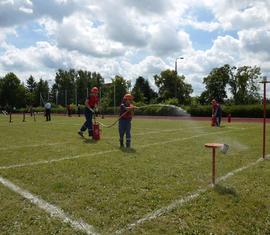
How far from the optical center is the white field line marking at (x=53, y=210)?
470 cm

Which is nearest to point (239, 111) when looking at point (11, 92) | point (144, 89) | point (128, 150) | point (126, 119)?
point (126, 119)

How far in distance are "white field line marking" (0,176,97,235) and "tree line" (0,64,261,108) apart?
6254 cm

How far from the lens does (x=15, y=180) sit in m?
7.03

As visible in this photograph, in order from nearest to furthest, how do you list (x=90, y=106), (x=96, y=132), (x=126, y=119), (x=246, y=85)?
1. (x=126, y=119)
2. (x=96, y=132)
3. (x=90, y=106)
4. (x=246, y=85)

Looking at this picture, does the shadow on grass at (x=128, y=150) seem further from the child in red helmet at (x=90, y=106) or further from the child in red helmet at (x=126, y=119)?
the child in red helmet at (x=90, y=106)

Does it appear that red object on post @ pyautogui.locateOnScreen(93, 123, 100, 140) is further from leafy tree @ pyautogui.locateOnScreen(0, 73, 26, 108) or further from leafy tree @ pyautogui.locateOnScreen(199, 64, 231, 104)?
leafy tree @ pyautogui.locateOnScreen(0, 73, 26, 108)

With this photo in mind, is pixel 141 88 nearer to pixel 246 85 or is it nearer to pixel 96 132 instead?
pixel 246 85

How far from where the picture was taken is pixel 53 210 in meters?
5.30

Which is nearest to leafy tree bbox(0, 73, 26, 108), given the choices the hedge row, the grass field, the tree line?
the tree line

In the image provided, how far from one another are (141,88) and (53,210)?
334 ft

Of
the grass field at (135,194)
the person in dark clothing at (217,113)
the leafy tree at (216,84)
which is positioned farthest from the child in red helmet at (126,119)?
the leafy tree at (216,84)

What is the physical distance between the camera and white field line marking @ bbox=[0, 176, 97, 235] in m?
4.70

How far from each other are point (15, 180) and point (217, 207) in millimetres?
3850

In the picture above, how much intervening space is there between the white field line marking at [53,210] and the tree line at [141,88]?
62.5 m
